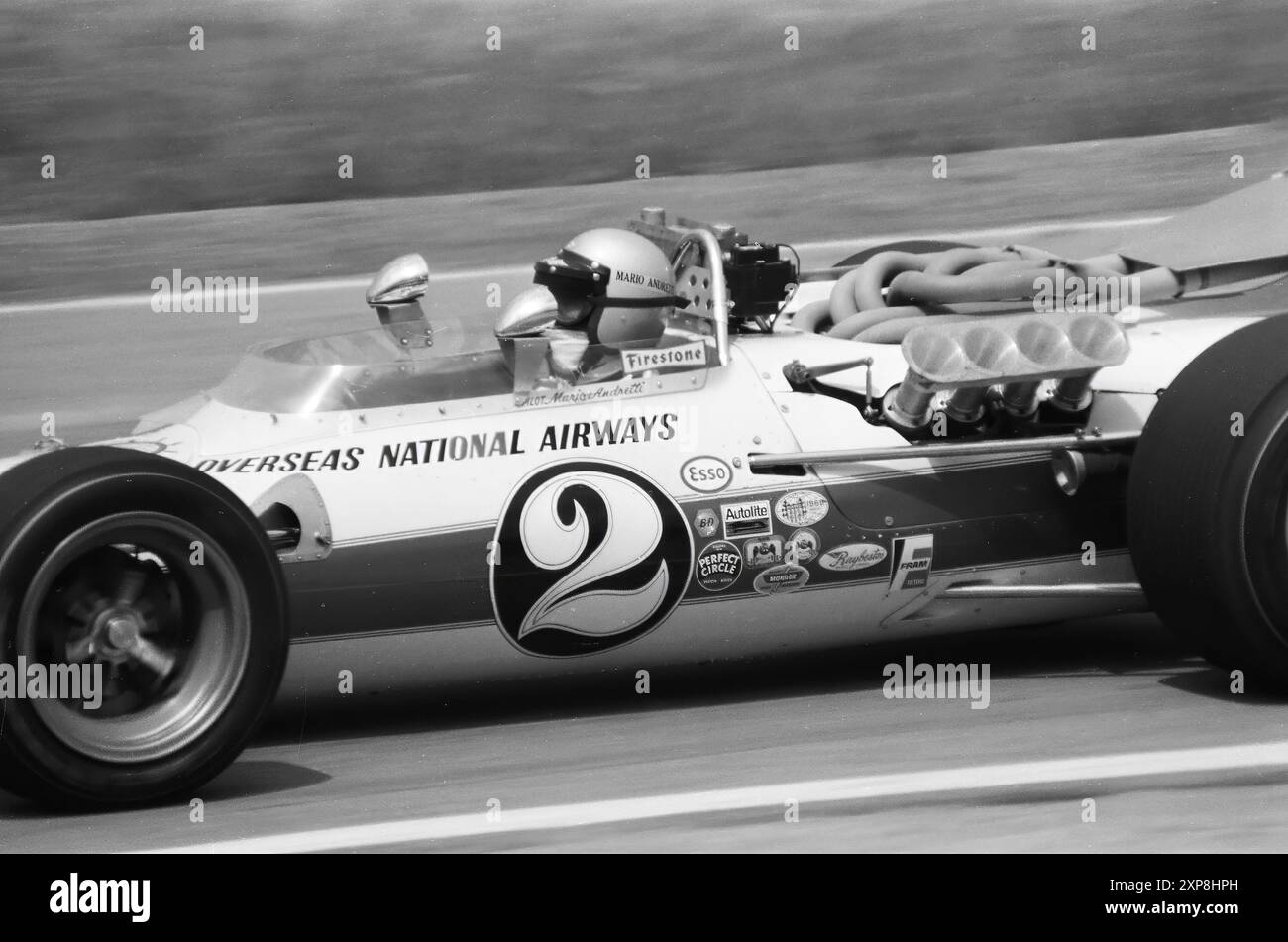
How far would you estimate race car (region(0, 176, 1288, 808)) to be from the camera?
4.62 m

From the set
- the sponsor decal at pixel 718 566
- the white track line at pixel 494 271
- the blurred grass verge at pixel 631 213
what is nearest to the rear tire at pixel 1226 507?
the sponsor decal at pixel 718 566

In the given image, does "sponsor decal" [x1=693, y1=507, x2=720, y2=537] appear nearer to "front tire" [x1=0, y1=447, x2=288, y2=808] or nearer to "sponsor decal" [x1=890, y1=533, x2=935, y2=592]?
"sponsor decal" [x1=890, y1=533, x2=935, y2=592]

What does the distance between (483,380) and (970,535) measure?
1.55m

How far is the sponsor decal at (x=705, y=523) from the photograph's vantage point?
528 centimetres

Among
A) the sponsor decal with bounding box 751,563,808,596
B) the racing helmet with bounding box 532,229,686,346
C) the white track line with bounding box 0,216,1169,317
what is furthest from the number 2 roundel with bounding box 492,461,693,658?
the white track line with bounding box 0,216,1169,317

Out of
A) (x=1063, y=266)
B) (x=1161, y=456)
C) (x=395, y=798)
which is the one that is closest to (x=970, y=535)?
(x=1161, y=456)

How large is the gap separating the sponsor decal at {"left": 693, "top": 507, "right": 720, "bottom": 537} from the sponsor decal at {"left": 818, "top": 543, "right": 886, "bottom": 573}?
0.34 metres

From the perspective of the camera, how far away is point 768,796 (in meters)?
4.53

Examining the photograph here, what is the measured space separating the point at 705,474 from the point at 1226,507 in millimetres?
1473

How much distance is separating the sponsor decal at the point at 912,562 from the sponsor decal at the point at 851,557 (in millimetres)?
64

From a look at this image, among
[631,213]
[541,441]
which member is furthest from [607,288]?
[631,213]

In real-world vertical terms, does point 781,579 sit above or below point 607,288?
below

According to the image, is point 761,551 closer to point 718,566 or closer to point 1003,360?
point 718,566

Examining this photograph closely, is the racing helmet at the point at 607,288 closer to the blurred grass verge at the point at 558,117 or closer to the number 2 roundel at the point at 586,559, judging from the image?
the number 2 roundel at the point at 586,559
